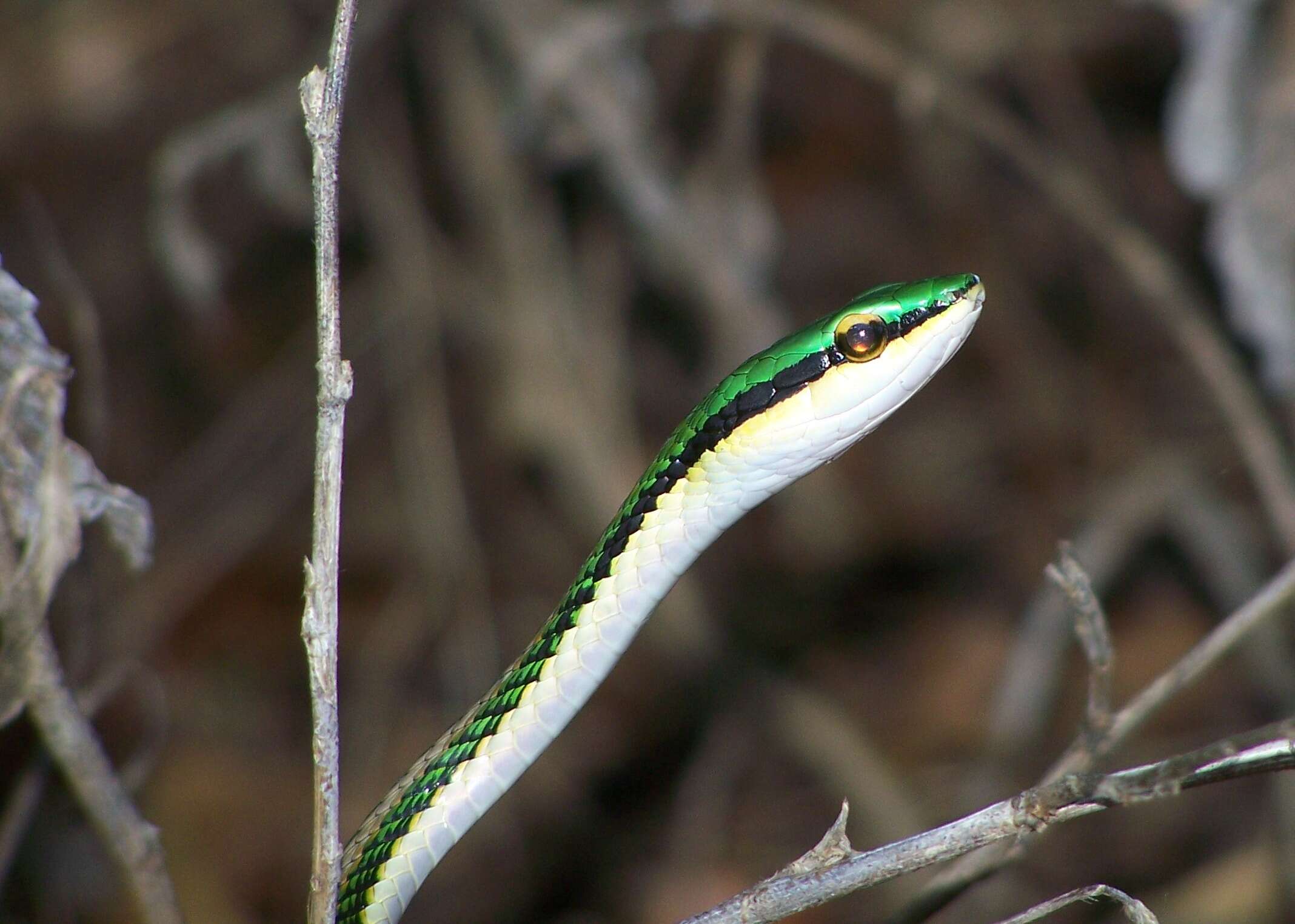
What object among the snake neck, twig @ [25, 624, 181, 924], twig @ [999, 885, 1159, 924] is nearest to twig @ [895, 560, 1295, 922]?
twig @ [999, 885, 1159, 924]

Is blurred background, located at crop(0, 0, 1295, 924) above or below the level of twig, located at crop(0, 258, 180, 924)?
above

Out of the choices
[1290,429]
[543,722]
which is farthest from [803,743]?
[543,722]

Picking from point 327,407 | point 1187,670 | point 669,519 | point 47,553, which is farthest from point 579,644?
point 1187,670

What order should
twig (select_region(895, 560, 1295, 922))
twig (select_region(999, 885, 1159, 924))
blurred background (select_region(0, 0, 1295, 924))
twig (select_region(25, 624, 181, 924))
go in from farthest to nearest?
blurred background (select_region(0, 0, 1295, 924)) → twig (select_region(25, 624, 181, 924)) → twig (select_region(895, 560, 1295, 922)) → twig (select_region(999, 885, 1159, 924))

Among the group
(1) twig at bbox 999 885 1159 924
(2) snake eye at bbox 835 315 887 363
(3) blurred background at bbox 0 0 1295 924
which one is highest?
(3) blurred background at bbox 0 0 1295 924

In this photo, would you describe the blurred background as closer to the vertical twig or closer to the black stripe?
the black stripe

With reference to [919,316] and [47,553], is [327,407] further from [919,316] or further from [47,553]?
[919,316]
